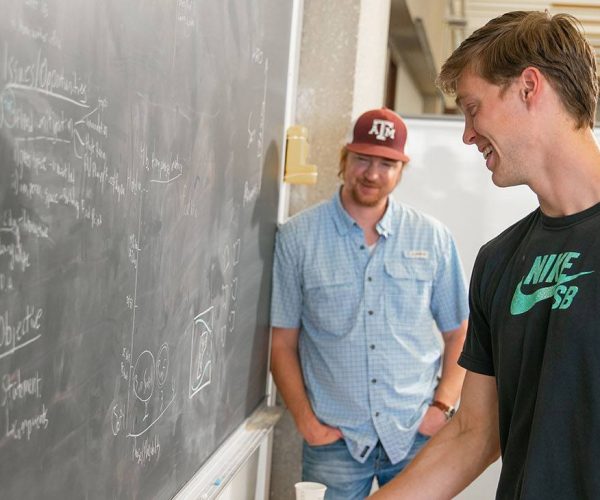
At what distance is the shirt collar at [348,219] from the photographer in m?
2.88

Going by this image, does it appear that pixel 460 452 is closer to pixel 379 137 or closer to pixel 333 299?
pixel 333 299

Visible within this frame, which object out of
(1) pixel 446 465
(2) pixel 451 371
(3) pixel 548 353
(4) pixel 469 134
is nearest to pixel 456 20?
(2) pixel 451 371

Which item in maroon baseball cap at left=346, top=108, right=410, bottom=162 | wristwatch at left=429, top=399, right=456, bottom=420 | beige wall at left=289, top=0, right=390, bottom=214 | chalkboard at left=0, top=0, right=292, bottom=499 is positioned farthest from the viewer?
beige wall at left=289, top=0, right=390, bottom=214

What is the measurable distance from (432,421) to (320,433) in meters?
0.35

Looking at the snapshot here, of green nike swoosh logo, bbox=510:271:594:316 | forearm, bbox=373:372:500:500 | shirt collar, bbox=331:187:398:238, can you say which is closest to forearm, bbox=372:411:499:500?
forearm, bbox=373:372:500:500

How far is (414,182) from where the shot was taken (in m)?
3.54

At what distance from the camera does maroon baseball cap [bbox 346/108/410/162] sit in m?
2.83

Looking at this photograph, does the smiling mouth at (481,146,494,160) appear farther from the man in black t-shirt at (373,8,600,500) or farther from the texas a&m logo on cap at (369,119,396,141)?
the texas a&m logo on cap at (369,119,396,141)

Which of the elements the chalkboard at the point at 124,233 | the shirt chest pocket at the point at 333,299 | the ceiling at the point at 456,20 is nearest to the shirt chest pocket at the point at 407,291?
the shirt chest pocket at the point at 333,299

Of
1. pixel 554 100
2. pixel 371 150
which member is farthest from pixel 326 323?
pixel 554 100

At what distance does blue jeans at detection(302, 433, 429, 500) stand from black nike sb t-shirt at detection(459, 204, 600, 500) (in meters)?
1.23

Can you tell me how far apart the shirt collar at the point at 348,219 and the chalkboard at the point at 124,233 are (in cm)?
41

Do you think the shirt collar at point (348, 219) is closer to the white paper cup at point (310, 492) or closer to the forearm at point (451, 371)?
the forearm at point (451, 371)

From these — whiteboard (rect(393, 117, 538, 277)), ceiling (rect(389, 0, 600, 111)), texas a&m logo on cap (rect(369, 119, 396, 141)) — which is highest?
ceiling (rect(389, 0, 600, 111))
